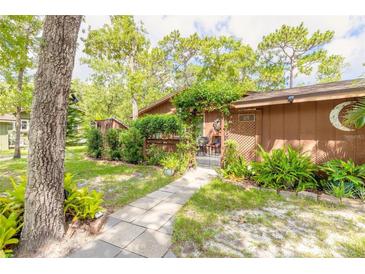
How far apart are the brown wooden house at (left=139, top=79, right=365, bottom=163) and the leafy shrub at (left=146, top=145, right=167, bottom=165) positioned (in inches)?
96.8

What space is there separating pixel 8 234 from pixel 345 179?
5.93 metres

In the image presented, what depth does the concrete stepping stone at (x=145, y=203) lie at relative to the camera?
342cm

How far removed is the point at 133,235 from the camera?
2.46 m

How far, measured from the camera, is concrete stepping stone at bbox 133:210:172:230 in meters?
2.74

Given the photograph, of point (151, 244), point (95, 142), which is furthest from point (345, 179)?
point (95, 142)

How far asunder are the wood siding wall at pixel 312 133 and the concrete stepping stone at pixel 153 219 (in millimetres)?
3902

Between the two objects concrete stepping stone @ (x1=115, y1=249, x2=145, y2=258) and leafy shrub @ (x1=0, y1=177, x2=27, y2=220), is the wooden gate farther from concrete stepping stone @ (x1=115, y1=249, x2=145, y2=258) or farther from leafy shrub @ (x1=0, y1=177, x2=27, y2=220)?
leafy shrub @ (x1=0, y1=177, x2=27, y2=220)

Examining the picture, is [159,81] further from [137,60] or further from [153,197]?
[153,197]

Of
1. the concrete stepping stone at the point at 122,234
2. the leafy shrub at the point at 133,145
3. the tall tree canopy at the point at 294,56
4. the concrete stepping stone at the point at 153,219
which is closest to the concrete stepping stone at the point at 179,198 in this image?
the concrete stepping stone at the point at 153,219

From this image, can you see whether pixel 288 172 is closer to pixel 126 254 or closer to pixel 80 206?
pixel 126 254

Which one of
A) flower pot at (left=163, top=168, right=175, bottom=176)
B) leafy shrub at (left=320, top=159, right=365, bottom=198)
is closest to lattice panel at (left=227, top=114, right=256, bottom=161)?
leafy shrub at (left=320, top=159, right=365, bottom=198)

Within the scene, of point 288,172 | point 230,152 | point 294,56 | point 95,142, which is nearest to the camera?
point 288,172

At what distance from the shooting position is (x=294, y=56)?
13852 mm
